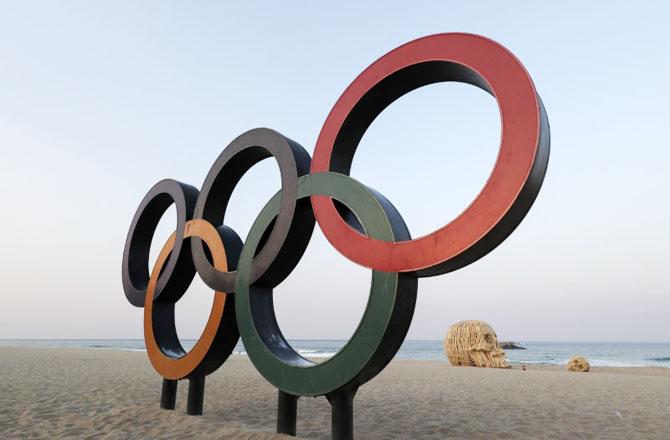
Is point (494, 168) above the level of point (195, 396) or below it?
above

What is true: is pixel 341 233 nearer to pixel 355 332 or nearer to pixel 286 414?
pixel 355 332

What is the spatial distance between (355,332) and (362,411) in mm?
4451

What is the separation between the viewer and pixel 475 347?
2236 cm

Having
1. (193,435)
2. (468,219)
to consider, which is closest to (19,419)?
(193,435)

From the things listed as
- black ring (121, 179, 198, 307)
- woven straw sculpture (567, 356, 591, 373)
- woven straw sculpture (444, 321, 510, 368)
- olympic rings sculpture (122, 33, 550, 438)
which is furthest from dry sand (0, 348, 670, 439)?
woven straw sculpture (567, 356, 591, 373)

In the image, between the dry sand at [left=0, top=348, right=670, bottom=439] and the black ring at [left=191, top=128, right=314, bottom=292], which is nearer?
the black ring at [left=191, top=128, right=314, bottom=292]

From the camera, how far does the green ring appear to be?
4.89 metres

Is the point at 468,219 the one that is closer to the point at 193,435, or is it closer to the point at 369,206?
the point at 369,206

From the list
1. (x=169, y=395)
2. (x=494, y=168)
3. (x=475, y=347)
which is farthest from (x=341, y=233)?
(x=475, y=347)

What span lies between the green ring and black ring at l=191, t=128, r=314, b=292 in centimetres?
30

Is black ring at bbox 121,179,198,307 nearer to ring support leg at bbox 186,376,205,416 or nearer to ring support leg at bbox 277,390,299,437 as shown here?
ring support leg at bbox 186,376,205,416

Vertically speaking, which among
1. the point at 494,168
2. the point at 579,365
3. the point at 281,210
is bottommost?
the point at 579,365

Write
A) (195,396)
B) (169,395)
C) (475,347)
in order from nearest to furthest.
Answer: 1. (195,396)
2. (169,395)
3. (475,347)

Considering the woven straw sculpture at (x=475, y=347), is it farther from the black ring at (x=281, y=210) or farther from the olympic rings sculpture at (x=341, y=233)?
the black ring at (x=281, y=210)
